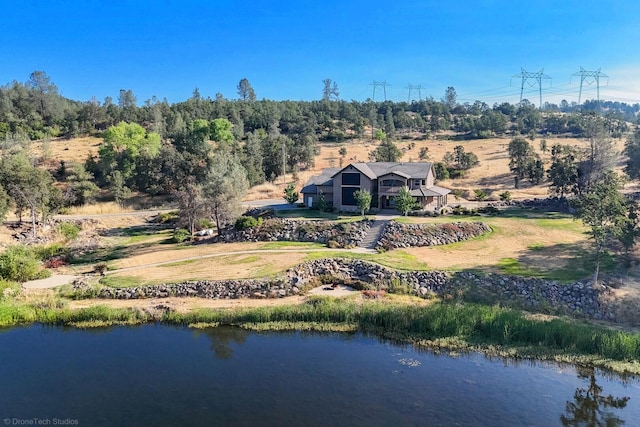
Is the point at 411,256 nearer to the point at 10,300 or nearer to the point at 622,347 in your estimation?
the point at 622,347

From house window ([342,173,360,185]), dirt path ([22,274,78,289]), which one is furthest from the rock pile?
house window ([342,173,360,185])

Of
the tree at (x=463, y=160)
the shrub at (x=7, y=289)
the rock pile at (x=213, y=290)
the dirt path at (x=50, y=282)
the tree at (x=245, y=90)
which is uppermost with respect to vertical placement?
the tree at (x=245, y=90)

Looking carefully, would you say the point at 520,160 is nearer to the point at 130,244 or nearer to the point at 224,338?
the point at 130,244

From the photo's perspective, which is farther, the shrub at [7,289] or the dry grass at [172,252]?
the dry grass at [172,252]

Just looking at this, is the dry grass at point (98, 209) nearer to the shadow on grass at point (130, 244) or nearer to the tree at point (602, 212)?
the shadow on grass at point (130, 244)

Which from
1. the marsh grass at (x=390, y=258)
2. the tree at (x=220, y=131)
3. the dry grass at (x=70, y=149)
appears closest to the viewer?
the marsh grass at (x=390, y=258)

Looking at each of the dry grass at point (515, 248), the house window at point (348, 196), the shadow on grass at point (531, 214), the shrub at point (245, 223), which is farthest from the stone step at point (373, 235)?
the shadow on grass at point (531, 214)

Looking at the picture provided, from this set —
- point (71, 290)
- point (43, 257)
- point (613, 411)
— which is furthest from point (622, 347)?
point (43, 257)
